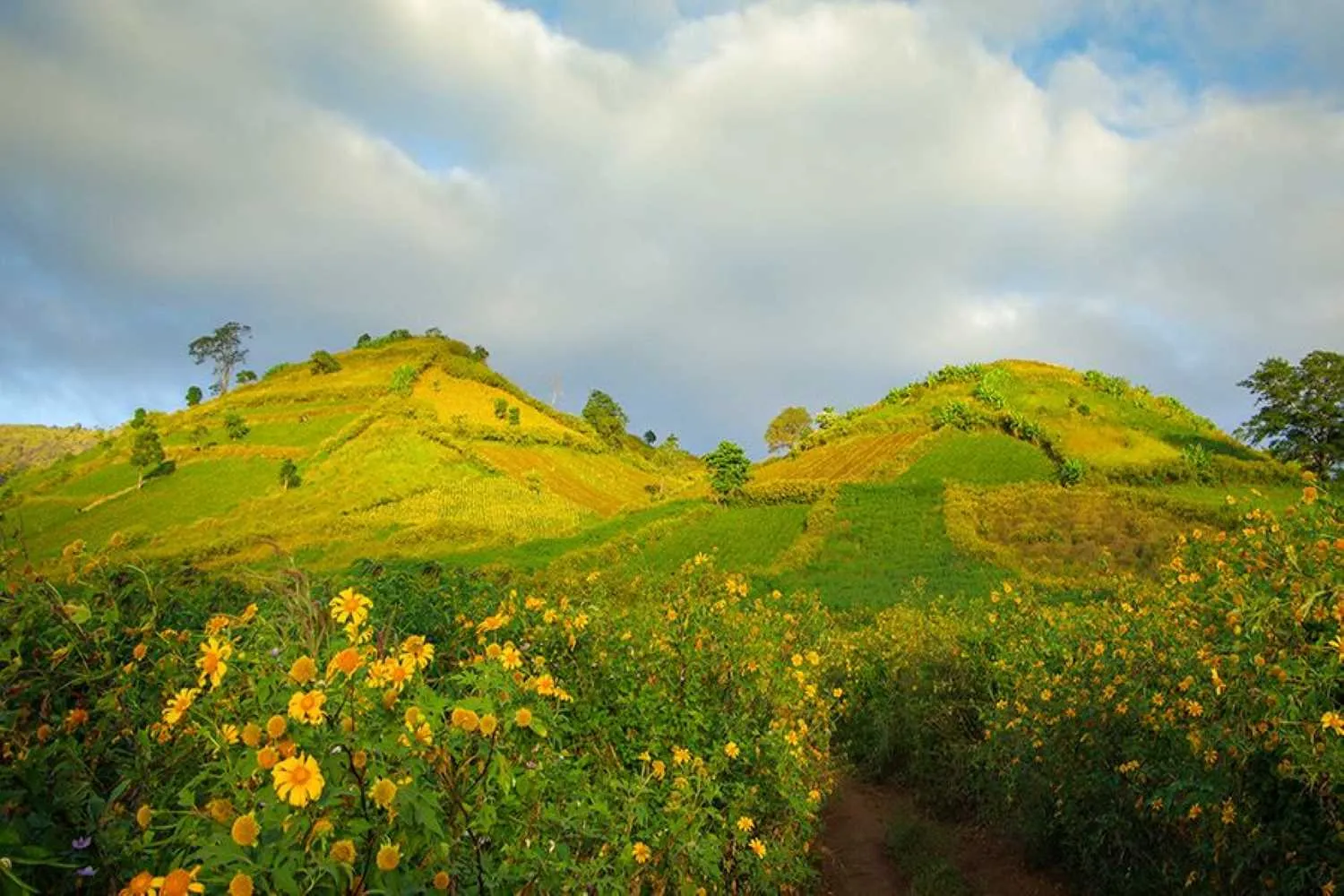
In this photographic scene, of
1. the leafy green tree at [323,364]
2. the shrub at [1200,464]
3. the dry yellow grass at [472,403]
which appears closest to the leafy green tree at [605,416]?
the dry yellow grass at [472,403]

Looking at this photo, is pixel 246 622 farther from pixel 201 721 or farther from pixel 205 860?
pixel 205 860

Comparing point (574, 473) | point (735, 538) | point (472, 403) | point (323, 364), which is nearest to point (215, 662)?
point (735, 538)

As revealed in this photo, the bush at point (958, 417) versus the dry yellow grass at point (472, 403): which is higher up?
the dry yellow grass at point (472, 403)

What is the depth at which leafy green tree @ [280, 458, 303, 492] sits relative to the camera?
1987 inches

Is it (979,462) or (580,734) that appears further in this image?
(979,462)

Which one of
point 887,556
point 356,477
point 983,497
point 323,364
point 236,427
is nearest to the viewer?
point 887,556

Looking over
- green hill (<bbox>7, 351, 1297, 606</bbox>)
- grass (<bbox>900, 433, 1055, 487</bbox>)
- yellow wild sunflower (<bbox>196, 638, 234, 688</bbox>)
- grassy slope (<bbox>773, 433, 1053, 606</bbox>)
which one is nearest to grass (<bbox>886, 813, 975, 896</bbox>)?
yellow wild sunflower (<bbox>196, 638, 234, 688</bbox>)

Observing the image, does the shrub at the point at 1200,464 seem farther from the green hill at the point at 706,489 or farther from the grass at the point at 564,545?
the grass at the point at 564,545

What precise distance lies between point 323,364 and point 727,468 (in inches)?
2013

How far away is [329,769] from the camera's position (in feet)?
5.77

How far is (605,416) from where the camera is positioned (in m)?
90.7

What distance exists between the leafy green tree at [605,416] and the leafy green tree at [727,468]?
1532 inches

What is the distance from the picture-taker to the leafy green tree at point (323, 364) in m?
76.7

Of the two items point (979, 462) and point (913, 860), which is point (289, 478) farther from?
point (913, 860)
